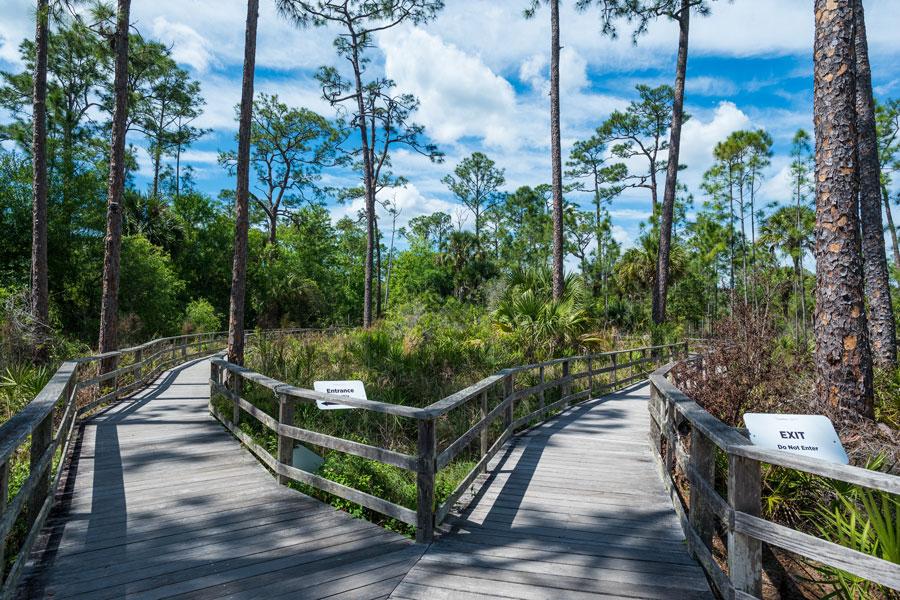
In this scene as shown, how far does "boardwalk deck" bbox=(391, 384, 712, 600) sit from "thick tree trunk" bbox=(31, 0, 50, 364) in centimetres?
1217

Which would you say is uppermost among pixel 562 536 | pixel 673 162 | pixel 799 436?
pixel 673 162

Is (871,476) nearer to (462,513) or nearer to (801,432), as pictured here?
(801,432)

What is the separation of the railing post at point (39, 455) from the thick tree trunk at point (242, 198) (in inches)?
240

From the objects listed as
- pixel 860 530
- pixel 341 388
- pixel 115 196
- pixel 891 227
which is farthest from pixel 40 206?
pixel 891 227

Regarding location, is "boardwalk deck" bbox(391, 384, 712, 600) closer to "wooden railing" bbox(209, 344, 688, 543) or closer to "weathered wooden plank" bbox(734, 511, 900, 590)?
"wooden railing" bbox(209, 344, 688, 543)

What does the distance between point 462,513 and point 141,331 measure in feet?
65.4

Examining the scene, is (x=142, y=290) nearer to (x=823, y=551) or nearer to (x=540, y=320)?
(x=540, y=320)

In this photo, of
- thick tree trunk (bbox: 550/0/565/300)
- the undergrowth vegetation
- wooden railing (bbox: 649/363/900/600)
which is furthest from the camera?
thick tree trunk (bbox: 550/0/565/300)

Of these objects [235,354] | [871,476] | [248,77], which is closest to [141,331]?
[235,354]

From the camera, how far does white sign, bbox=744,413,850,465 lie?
3.44 meters

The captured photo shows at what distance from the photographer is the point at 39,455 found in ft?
12.6

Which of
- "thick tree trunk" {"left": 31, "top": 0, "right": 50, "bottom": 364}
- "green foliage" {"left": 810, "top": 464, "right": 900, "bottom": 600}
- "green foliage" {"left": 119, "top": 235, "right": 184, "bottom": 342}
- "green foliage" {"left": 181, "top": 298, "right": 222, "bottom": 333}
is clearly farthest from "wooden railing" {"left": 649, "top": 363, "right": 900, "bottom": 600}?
"green foliage" {"left": 181, "top": 298, "right": 222, "bottom": 333}

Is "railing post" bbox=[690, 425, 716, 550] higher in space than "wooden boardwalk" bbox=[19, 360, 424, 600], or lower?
higher

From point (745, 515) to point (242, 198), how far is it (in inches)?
388
